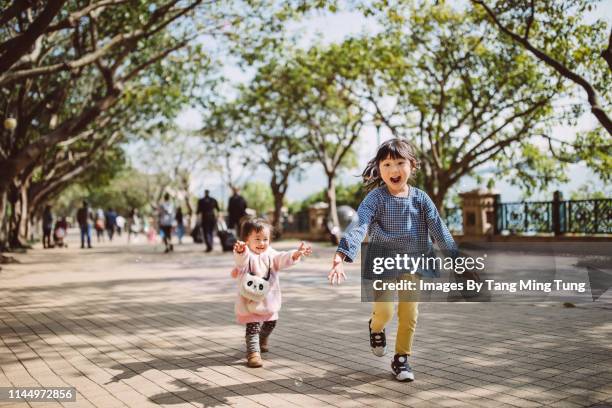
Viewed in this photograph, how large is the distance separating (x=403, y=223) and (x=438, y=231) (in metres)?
0.27

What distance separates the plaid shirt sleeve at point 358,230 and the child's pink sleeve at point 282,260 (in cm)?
88

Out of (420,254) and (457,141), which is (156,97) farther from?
(420,254)

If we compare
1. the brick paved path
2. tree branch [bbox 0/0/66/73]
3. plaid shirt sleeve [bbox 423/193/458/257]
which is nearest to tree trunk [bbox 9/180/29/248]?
tree branch [bbox 0/0/66/73]

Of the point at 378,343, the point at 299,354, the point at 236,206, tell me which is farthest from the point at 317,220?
the point at 378,343

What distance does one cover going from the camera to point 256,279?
4977 millimetres

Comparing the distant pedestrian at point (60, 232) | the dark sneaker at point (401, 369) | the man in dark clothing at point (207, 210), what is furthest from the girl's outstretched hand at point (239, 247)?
the distant pedestrian at point (60, 232)

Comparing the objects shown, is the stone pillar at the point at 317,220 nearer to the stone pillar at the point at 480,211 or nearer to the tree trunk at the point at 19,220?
the stone pillar at the point at 480,211

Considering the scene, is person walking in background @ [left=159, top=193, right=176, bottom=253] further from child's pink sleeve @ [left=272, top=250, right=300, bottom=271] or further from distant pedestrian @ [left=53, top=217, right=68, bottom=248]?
child's pink sleeve @ [left=272, top=250, right=300, bottom=271]

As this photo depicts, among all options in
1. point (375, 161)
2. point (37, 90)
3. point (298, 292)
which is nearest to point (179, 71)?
point (37, 90)

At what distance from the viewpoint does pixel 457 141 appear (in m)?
22.3

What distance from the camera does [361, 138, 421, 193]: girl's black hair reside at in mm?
4383

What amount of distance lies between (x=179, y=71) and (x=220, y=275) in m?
11.0

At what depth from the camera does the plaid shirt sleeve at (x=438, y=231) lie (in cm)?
438

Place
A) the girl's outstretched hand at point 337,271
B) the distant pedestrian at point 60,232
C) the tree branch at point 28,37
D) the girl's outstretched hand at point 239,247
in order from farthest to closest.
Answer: the distant pedestrian at point 60,232, the tree branch at point 28,37, the girl's outstretched hand at point 239,247, the girl's outstretched hand at point 337,271
